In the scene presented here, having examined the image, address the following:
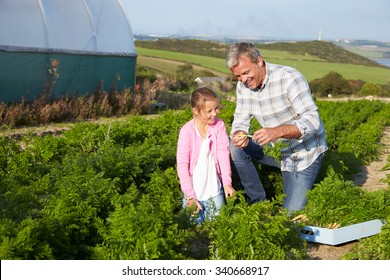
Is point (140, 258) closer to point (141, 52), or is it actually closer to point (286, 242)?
point (286, 242)

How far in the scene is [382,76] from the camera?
1914 inches

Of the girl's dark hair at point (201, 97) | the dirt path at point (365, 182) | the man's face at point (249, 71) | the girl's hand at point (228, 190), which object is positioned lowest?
the dirt path at point (365, 182)

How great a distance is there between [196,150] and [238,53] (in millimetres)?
1004

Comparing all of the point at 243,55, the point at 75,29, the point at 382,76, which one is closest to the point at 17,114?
the point at 75,29

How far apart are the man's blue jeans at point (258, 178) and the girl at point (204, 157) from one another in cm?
40

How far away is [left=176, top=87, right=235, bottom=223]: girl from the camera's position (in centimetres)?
562

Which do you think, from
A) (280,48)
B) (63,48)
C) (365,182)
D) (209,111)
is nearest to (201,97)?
(209,111)

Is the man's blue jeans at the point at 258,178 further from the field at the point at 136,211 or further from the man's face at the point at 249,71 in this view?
the man's face at the point at 249,71

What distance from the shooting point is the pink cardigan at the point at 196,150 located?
5.68 m

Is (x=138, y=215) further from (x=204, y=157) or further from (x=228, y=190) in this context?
(x=204, y=157)

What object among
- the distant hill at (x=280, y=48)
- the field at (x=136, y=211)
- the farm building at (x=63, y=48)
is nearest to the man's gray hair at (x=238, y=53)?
the field at (x=136, y=211)

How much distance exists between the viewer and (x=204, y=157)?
5715mm

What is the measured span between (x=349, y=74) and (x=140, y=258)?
4324 centimetres

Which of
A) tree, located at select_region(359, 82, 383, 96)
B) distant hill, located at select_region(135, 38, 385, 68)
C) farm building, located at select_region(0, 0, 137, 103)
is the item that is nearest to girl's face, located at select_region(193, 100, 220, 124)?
farm building, located at select_region(0, 0, 137, 103)
